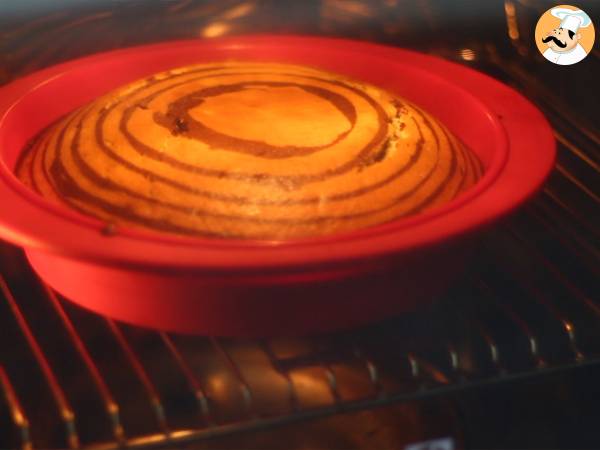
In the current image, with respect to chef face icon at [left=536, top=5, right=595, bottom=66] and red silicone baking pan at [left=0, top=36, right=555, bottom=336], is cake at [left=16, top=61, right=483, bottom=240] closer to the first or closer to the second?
red silicone baking pan at [left=0, top=36, right=555, bottom=336]

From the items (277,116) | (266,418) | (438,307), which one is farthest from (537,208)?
(266,418)

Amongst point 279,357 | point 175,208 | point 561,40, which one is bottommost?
point 279,357

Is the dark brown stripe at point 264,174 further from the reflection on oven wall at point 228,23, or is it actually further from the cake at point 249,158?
the reflection on oven wall at point 228,23

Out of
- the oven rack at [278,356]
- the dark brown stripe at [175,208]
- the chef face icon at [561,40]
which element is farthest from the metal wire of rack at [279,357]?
the chef face icon at [561,40]

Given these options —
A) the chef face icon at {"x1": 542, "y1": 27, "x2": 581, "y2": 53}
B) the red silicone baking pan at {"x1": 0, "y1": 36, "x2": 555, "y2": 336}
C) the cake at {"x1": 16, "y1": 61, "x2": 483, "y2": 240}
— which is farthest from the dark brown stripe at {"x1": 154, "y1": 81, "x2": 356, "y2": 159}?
the chef face icon at {"x1": 542, "y1": 27, "x2": 581, "y2": 53}

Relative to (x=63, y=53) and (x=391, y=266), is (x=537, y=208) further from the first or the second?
(x=63, y=53)

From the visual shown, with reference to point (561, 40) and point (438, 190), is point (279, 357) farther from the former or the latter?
point (561, 40)

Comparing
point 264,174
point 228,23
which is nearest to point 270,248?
point 264,174
